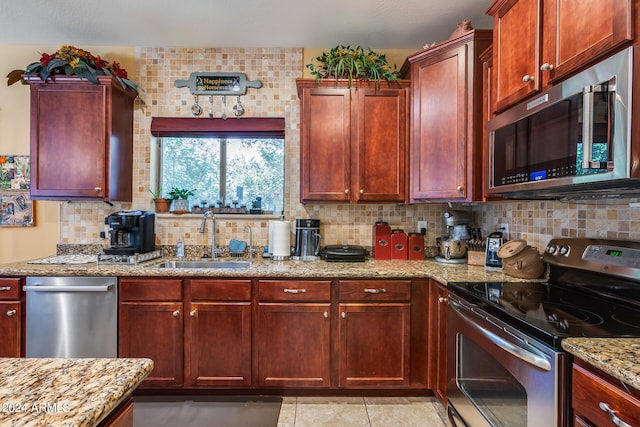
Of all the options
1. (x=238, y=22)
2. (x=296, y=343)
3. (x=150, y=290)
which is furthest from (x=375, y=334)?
(x=238, y=22)

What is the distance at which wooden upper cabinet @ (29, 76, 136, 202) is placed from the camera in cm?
251

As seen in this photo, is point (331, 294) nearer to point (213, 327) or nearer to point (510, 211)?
point (213, 327)

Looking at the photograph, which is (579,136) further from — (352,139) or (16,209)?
(16,209)

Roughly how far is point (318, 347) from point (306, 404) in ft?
1.24

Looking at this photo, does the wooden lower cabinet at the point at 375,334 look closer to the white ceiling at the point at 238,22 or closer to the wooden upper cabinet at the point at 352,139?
the wooden upper cabinet at the point at 352,139

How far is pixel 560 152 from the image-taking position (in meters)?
1.29

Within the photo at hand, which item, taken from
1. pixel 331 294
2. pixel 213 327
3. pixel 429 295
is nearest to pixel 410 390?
pixel 429 295

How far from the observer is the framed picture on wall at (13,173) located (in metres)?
2.79

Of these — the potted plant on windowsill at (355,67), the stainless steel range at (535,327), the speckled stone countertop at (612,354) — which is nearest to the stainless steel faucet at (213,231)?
the potted plant on windowsill at (355,67)

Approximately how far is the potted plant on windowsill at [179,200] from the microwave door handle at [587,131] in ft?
8.85

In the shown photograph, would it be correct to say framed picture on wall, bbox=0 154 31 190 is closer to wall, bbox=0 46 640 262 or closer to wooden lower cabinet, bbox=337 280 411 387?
wall, bbox=0 46 640 262

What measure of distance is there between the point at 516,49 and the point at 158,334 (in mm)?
2640

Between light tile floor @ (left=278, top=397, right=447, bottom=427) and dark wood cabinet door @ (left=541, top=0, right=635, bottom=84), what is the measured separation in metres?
1.97

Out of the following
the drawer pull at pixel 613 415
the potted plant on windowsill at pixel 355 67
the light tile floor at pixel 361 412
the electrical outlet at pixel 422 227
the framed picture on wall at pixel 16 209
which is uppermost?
the potted plant on windowsill at pixel 355 67
